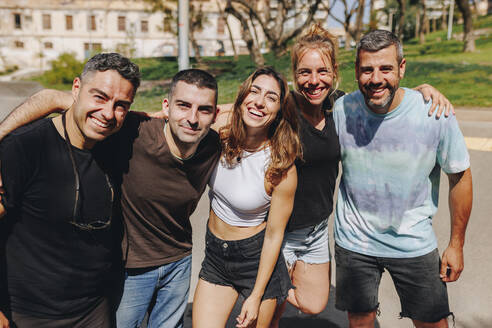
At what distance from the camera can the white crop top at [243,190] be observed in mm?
2846

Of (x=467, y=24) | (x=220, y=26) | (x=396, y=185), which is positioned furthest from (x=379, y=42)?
(x=220, y=26)

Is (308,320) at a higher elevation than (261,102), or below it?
below

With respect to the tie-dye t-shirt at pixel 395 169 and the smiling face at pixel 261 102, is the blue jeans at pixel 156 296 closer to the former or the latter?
the smiling face at pixel 261 102

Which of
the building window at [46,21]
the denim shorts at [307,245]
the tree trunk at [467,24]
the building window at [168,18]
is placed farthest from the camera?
the building window at [46,21]

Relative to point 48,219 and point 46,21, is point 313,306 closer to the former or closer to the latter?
point 48,219

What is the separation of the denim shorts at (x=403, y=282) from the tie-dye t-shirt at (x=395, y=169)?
67 millimetres

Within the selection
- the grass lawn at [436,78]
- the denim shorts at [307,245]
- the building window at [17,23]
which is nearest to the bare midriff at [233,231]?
the denim shorts at [307,245]

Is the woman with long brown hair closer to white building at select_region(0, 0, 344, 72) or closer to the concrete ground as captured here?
the concrete ground

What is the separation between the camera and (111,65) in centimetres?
241

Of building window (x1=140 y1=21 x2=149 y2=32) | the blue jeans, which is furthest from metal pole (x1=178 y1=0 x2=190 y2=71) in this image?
building window (x1=140 y1=21 x2=149 y2=32)

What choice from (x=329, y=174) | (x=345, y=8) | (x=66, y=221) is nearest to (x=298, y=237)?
(x=329, y=174)

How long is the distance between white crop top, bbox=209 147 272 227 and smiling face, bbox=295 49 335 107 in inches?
22.5

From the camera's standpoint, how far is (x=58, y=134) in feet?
7.72

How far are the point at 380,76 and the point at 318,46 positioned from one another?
0.56 m
